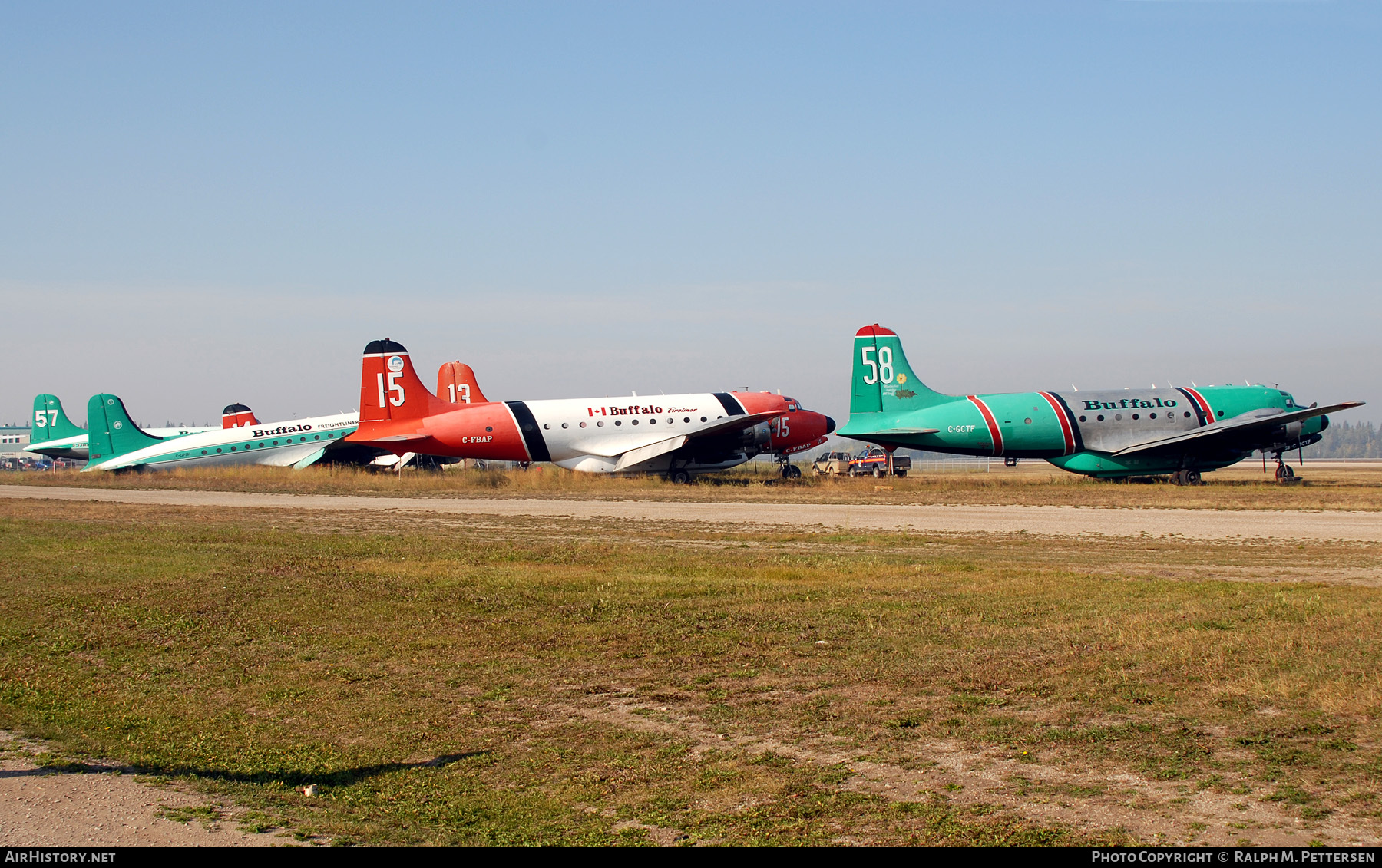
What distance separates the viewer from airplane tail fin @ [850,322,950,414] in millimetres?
45156

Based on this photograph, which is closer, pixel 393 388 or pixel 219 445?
pixel 393 388

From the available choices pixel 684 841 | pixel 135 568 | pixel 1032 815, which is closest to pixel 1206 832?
pixel 1032 815

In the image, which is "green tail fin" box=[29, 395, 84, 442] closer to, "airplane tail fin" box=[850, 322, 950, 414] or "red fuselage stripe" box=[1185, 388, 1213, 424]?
"airplane tail fin" box=[850, 322, 950, 414]

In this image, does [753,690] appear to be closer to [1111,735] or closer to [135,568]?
[1111,735]

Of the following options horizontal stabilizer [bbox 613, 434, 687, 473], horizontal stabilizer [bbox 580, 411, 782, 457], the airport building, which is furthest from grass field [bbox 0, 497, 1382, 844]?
the airport building

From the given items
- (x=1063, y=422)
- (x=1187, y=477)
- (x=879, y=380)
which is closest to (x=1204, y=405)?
(x=1187, y=477)

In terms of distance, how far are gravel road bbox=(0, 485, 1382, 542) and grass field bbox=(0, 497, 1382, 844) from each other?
20.0ft

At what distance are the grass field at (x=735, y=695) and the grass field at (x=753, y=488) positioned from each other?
17453 mm

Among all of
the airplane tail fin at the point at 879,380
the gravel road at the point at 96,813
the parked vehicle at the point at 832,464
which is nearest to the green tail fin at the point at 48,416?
the parked vehicle at the point at 832,464

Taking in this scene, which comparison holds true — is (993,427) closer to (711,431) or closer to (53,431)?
(711,431)

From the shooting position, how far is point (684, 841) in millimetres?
5965

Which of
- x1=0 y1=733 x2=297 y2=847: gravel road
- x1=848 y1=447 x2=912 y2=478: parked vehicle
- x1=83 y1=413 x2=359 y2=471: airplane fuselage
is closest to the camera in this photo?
x1=0 y1=733 x2=297 y2=847: gravel road

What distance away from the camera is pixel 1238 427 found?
44.2 meters

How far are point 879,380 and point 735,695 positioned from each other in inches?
1449
